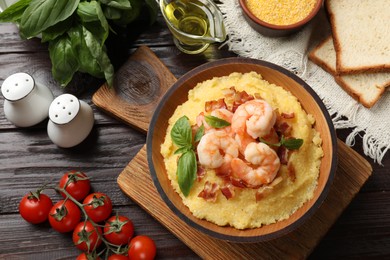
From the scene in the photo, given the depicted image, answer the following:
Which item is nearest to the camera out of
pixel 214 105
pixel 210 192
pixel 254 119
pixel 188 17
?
pixel 254 119

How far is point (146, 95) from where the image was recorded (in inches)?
124

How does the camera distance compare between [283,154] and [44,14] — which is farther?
[44,14]

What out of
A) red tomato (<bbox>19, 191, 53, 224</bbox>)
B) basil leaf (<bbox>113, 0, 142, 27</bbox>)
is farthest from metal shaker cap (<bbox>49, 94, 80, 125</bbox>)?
basil leaf (<bbox>113, 0, 142, 27</bbox>)

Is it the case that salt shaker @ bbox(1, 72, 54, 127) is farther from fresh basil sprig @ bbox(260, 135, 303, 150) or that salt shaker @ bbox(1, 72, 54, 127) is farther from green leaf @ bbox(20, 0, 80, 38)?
fresh basil sprig @ bbox(260, 135, 303, 150)

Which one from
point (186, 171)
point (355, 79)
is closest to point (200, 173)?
point (186, 171)

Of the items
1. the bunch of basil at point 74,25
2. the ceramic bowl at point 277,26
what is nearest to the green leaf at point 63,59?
the bunch of basil at point 74,25

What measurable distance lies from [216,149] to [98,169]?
998 millimetres

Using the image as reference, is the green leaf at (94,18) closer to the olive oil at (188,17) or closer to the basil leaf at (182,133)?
the olive oil at (188,17)

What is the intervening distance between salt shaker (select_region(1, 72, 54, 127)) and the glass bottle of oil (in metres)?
0.89

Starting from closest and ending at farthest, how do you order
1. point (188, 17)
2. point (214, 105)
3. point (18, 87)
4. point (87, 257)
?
point (214, 105), point (87, 257), point (18, 87), point (188, 17)

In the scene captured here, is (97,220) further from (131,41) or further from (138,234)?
(131,41)

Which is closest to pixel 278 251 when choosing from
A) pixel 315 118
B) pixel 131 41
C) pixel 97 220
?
pixel 315 118

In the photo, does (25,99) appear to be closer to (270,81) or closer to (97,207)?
(97,207)

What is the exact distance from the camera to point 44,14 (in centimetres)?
282
